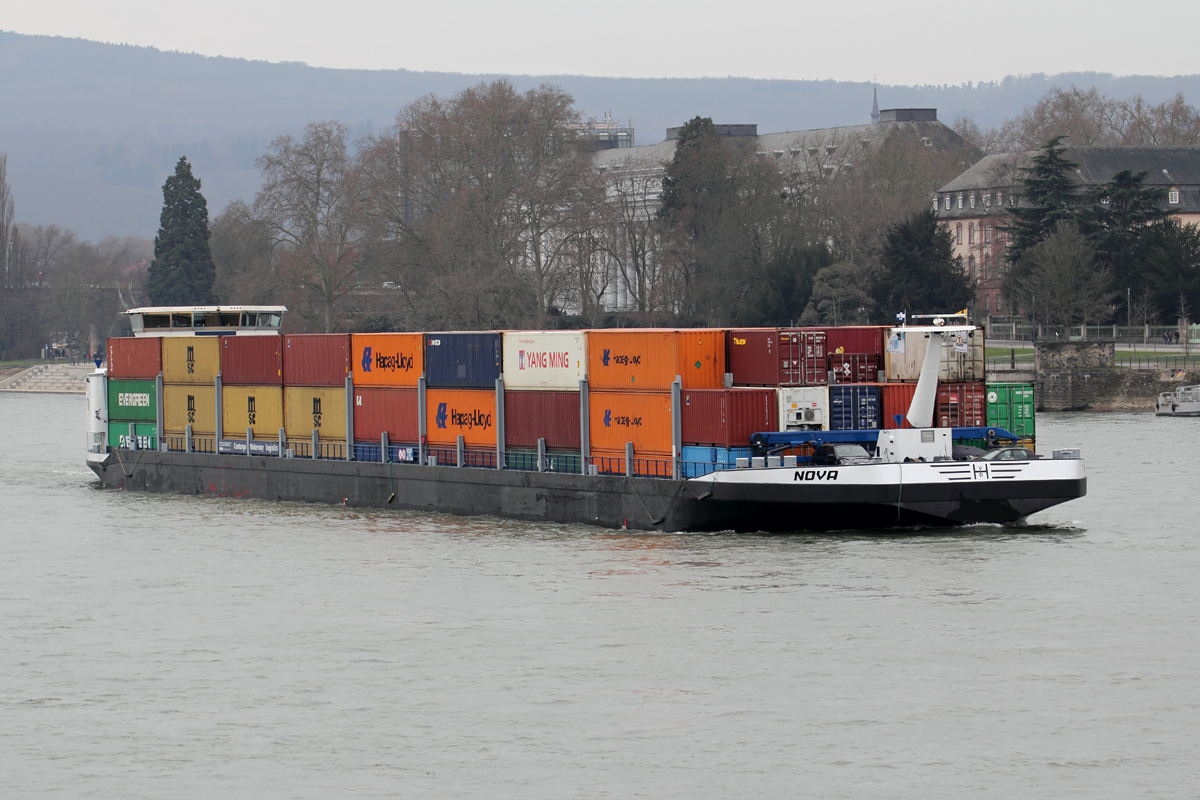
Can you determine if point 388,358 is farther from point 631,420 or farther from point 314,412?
point 631,420

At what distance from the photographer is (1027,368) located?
96.4 meters

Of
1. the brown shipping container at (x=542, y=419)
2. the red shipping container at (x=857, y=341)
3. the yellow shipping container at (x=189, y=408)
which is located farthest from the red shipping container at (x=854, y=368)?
the yellow shipping container at (x=189, y=408)

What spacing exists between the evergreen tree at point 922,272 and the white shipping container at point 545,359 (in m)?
62.4

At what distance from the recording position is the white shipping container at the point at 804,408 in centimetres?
3581

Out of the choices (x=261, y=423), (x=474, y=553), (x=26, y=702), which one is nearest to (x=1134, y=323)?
(x=261, y=423)

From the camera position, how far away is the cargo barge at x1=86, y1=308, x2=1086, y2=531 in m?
34.8

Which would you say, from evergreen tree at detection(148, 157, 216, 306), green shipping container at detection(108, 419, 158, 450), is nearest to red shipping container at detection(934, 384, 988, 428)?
green shipping container at detection(108, 419, 158, 450)

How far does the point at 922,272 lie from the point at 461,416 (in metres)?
63.2

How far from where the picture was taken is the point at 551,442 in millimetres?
40031

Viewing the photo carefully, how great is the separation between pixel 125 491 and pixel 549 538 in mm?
22628

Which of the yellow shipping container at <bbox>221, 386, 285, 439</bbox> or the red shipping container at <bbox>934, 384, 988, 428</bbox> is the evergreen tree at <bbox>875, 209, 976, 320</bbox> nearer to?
the yellow shipping container at <bbox>221, 386, 285, 439</bbox>

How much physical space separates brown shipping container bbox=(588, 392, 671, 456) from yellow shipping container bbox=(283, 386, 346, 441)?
1059 centimetres

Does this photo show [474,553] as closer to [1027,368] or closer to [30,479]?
[30,479]

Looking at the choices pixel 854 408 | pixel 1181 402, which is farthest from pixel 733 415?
pixel 1181 402
